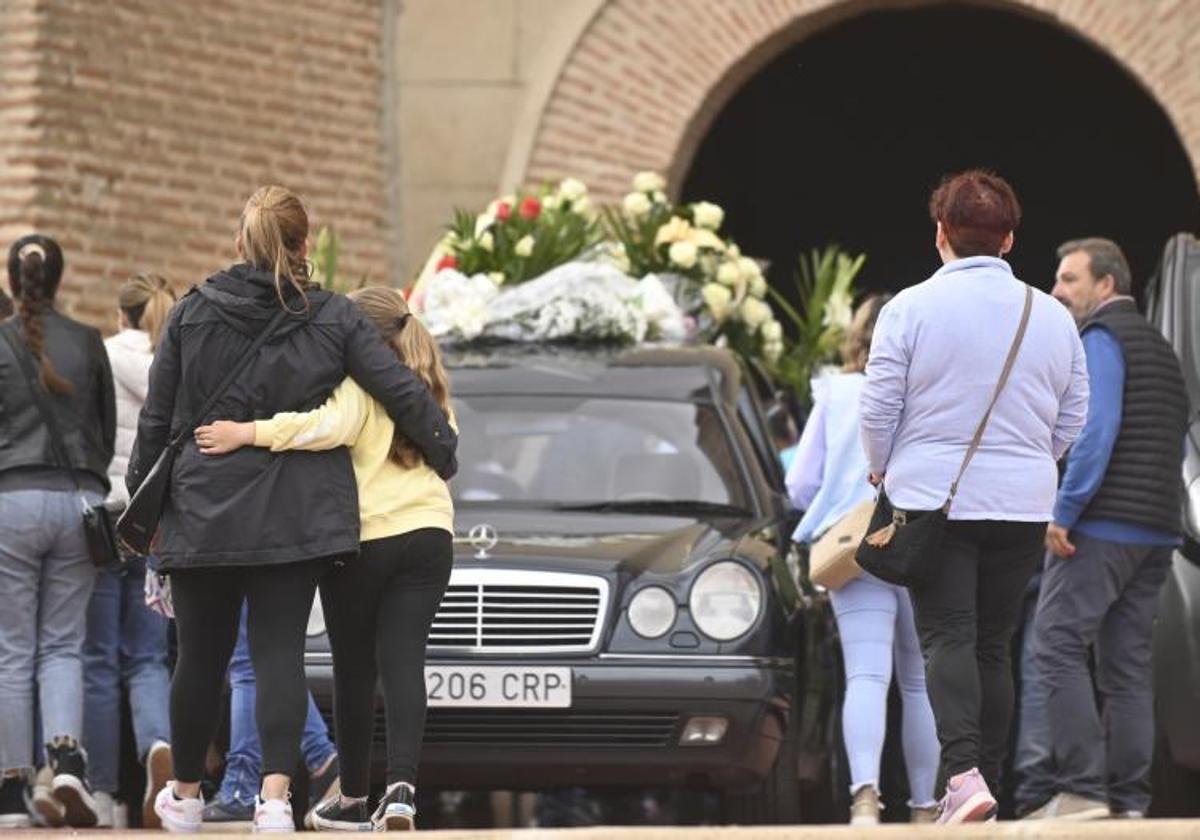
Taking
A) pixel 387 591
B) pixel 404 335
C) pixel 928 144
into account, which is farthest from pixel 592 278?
pixel 928 144

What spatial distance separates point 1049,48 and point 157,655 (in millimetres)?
13142

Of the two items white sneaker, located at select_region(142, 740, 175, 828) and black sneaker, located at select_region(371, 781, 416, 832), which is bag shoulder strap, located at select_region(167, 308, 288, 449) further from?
white sneaker, located at select_region(142, 740, 175, 828)

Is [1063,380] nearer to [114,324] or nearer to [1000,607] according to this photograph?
[1000,607]

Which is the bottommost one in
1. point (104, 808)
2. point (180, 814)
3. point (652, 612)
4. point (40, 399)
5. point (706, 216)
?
point (104, 808)

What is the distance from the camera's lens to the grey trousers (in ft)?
32.0

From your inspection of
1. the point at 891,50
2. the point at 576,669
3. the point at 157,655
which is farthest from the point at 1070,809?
the point at 891,50

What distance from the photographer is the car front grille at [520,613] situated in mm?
9680

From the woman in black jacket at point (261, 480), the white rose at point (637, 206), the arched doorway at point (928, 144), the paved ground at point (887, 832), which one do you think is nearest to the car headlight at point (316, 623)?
the woman in black jacket at point (261, 480)

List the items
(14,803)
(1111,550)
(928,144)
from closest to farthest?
1. (1111,550)
2. (14,803)
3. (928,144)

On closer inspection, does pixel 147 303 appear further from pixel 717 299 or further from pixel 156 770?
pixel 717 299

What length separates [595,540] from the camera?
10023 mm

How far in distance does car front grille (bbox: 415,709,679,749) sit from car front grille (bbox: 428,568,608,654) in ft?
0.69

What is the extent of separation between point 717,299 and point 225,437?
5447mm

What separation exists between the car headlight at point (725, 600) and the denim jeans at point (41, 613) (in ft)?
6.69
